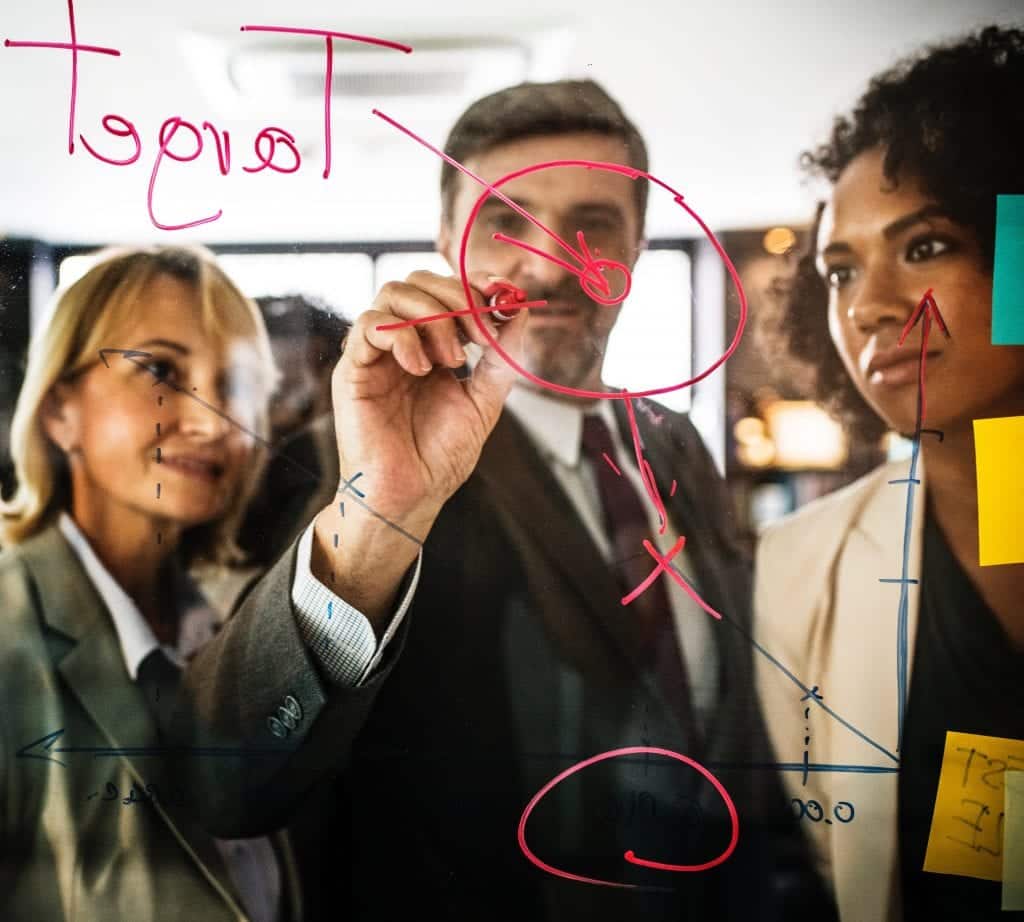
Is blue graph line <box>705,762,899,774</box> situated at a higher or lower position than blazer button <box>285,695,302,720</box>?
lower

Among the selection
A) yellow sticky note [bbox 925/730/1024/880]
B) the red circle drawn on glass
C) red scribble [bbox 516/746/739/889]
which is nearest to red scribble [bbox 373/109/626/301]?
the red circle drawn on glass

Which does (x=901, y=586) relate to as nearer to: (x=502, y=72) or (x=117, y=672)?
(x=502, y=72)

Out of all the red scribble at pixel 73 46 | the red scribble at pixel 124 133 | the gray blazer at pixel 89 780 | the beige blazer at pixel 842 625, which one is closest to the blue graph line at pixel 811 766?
the beige blazer at pixel 842 625

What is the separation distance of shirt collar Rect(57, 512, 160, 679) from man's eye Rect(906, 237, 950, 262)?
1127mm

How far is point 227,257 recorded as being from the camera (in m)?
1.15

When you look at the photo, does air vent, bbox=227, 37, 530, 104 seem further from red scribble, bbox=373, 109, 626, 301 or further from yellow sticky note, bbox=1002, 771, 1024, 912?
yellow sticky note, bbox=1002, 771, 1024, 912

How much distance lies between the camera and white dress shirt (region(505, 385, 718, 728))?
1146mm

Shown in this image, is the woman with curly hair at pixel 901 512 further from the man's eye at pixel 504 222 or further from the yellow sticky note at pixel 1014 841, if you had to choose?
the man's eye at pixel 504 222

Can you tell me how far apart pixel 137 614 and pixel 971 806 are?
1155 mm

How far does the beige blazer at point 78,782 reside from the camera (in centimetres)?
119

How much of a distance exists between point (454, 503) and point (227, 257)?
0.45m

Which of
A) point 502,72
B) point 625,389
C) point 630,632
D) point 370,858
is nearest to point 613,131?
point 502,72

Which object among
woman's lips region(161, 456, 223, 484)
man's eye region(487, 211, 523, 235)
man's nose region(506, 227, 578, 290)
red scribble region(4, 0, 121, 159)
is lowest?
woman's lips region(161, 456, 223, 484)

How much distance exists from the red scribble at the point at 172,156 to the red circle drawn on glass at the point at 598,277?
13.9 inches
